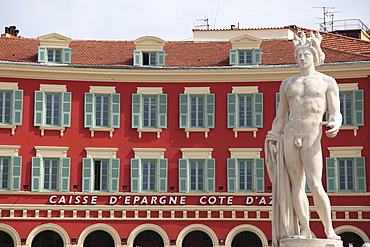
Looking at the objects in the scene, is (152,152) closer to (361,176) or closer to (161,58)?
(161,58)

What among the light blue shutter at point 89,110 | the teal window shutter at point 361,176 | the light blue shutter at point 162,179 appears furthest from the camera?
the light blue shutter at point 89,110

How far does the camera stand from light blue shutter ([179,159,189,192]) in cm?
3969

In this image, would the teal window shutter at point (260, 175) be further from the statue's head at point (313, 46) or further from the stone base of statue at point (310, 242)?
the stone base of statue at point (310, 242)

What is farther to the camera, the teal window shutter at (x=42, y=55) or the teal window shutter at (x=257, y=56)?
the teal window shutter at (x=257, y=56)

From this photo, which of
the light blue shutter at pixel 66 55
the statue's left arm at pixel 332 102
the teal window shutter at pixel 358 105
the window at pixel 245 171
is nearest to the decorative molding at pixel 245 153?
the window at pixel 245 171

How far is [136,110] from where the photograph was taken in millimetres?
40188

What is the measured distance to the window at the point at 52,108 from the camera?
1563 inches

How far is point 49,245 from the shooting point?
39.2m

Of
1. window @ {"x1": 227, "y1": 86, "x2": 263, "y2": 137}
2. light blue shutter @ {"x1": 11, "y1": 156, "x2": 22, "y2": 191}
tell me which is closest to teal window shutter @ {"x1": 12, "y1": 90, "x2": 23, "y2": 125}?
light blue shutter @ {"x1": 11, "y1": 156, "x2": 22, "y2": 191}

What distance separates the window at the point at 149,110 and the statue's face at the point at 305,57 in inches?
929

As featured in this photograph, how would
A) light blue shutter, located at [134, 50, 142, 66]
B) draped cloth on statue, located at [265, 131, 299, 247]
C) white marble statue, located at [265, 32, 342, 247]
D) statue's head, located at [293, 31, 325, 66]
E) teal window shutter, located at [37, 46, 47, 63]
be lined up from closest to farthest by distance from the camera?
1. white marble statue, located at [265, 32, 342, 247]
2. draped cloth on statue, located at [265, 131, 299, 247]
3. statue's head, located at [293, 31, 325, 66]
4. teal window shutter, located at [37, 46, 47, 63]
5. light blue shutter, located at [134, 50, 142, 66]

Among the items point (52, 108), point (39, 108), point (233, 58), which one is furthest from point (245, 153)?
point (39, 108)

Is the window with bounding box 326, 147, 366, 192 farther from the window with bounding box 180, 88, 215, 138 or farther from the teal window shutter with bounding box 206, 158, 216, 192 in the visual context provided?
the window with bounding box 180, 88, 215, 138

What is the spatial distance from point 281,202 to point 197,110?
24072 mm
